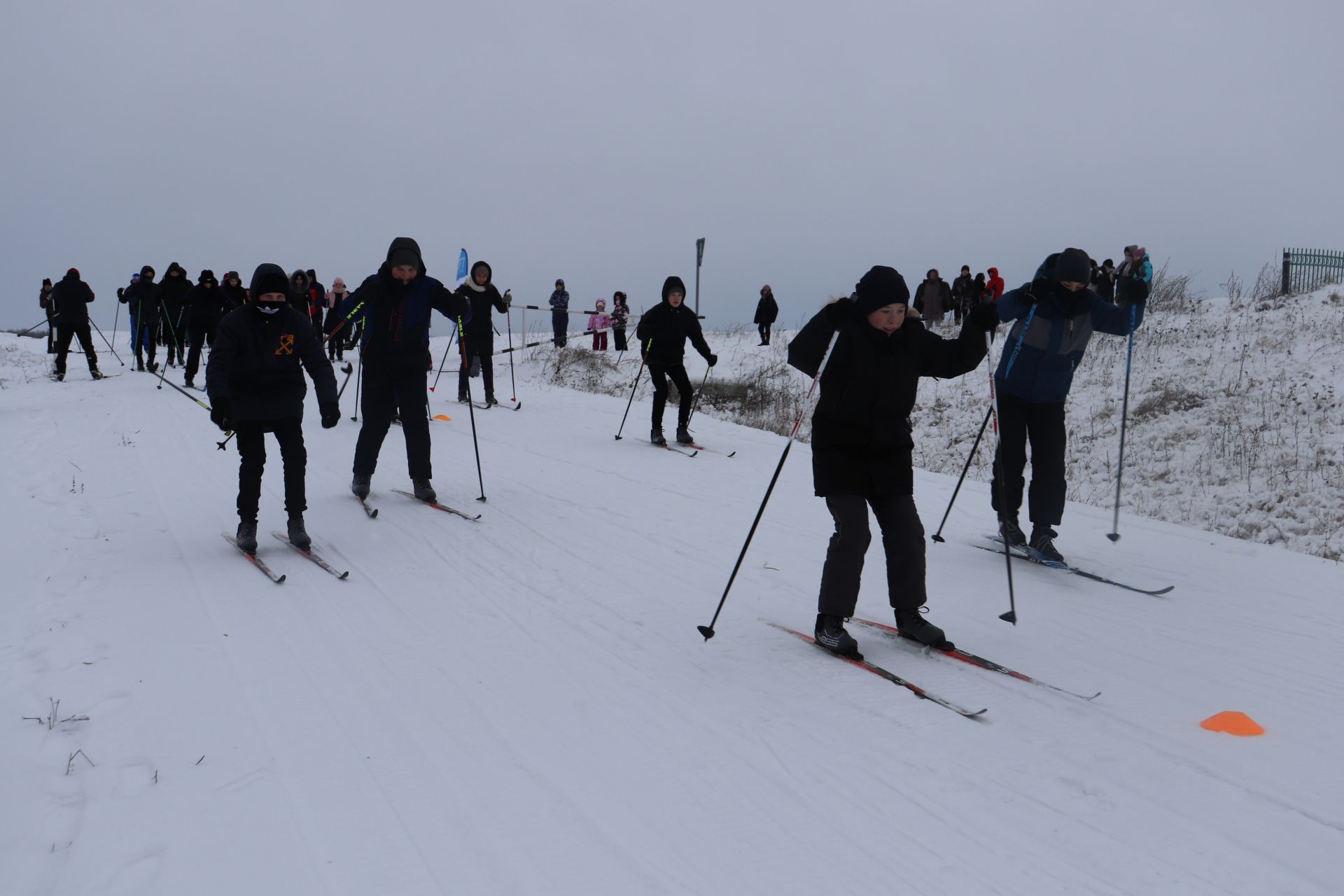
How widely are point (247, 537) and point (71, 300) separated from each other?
14.1 m

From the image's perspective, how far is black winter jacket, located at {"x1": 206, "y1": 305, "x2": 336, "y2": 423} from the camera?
5891mm

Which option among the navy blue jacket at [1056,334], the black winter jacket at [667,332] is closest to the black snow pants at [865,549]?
the navy blue jacket at [1056,334]

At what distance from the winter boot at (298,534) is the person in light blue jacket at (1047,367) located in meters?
4.59

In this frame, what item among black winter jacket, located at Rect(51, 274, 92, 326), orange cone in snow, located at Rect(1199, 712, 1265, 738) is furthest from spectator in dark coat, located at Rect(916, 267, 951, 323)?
orange cone in snow, located at Rect(1199, 712, 1265, 738)

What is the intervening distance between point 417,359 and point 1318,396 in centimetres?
1209

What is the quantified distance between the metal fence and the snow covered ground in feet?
49.3

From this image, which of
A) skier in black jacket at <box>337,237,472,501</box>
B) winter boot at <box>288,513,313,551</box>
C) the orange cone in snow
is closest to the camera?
the orange cone in snow

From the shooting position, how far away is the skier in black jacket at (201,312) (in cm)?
1562

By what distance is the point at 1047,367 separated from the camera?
6102 millimetres

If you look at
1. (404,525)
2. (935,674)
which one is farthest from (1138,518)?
(404,525)

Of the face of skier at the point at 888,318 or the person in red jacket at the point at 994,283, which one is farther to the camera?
the person in red jacket at the point at 994,283

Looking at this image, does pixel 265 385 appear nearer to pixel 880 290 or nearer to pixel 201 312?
pixel 880 290

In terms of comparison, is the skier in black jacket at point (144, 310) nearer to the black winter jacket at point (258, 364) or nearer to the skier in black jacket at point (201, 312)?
the skier in black jacket at point (201, 312)

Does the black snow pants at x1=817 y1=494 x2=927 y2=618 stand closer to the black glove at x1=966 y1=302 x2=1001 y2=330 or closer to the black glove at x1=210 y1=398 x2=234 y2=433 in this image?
the black glove at x1=966 y1=302 x2=1001 y2=330
